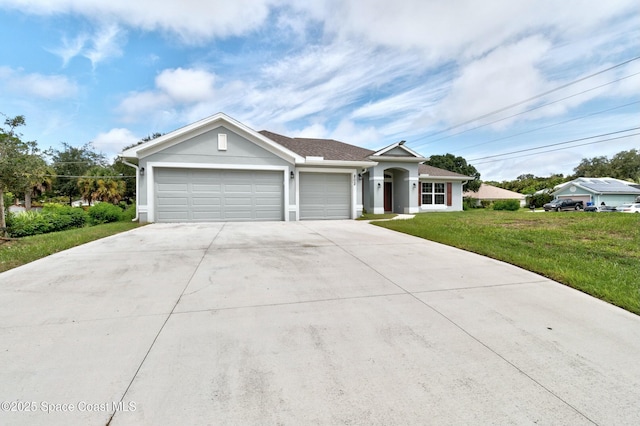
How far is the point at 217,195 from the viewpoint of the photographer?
12.5 meters

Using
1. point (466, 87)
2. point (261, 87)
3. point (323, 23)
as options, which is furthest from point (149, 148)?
point (466, 87)

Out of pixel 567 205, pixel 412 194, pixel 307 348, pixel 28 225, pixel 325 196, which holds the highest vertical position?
pixel 412 194

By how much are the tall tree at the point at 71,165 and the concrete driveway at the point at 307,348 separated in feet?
133

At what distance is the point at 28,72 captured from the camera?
14.2 meters

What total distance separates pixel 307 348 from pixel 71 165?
48808mm

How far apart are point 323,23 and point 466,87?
17714 millimetres

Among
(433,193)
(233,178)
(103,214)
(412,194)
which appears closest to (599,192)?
(433,193)

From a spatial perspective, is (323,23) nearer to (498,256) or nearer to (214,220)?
(214,220)

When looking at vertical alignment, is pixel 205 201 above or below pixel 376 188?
below

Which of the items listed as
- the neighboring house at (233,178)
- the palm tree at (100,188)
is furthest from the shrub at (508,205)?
the palm tree at (100,188)

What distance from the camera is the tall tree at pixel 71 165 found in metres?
36.1

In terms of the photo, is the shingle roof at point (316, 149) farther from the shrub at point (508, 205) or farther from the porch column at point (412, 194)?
the shrub at point (508, 205)

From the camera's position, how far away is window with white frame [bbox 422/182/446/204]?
68.2 feet

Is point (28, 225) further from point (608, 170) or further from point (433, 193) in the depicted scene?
point (608, 170)
